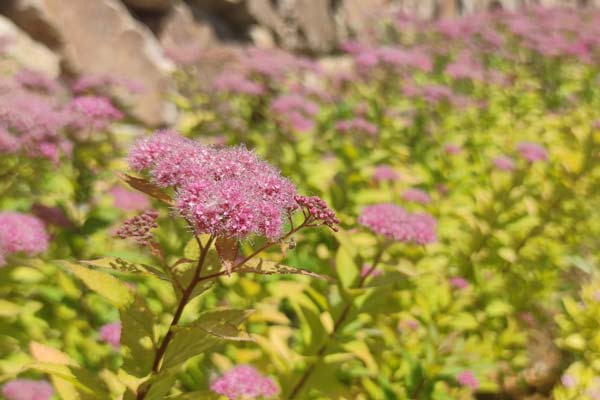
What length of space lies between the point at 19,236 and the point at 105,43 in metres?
3.25

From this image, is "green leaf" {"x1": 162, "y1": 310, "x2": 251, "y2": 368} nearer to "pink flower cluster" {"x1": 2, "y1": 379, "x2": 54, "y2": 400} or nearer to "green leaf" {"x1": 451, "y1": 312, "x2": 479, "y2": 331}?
"pink flower cluster" {"x1": 2, "y1": 379, "x2": 54, "y2": 400}

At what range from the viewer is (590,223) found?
4.02 metres

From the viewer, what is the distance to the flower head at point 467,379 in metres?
2.31

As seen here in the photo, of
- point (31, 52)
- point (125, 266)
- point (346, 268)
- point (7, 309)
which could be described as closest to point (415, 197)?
point (346, 268)

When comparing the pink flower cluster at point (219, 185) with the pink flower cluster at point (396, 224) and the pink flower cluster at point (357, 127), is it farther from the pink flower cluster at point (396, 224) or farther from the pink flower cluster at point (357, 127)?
the pink flower cluster at point (357, 127)

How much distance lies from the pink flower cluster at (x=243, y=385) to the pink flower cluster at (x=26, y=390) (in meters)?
0.50

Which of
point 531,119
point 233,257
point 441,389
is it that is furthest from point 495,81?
point 233,257

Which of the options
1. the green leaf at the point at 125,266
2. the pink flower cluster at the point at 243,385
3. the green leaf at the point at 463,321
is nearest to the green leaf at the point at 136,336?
the green leaf at the point at 125,266

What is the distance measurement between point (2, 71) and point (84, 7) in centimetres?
166

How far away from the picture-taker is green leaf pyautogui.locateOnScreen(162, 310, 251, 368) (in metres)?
1.17

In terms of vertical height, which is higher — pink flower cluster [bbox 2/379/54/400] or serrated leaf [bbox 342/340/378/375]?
pink flower cluster [bbox 2/379/54/400]

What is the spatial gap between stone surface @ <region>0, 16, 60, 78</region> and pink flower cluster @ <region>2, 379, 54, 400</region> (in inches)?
109

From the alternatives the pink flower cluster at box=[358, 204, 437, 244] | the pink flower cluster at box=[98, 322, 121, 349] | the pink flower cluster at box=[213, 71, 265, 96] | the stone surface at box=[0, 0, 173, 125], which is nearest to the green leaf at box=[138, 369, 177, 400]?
the pink flower cluster at box=[98, 322, 121, 349]

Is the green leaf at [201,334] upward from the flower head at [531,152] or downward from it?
upward
